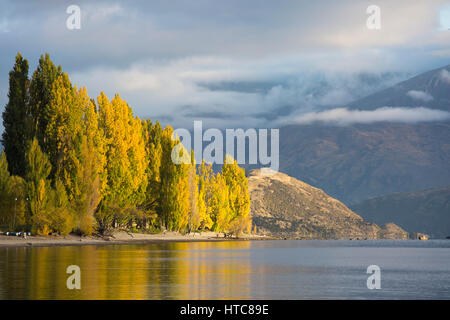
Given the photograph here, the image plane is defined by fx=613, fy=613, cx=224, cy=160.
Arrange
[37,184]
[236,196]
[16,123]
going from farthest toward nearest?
[236,196] → [16,123] → [37,184]

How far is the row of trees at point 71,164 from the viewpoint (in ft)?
248

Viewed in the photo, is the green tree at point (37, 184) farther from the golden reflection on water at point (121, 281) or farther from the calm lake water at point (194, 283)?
the calm lake water at point (194, 283)

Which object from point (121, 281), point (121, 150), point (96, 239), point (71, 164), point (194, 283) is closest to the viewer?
point (121, 281)

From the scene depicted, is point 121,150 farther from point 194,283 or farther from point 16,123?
point 194,283

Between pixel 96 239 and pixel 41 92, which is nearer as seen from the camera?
pixel 41 92

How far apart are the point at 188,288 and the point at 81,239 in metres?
56.2

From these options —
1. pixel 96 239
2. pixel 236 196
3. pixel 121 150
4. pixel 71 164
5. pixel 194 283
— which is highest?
pixel 121 150

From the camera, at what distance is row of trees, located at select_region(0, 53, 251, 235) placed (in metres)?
75.5

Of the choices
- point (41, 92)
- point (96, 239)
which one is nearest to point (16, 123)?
point (41, 92)

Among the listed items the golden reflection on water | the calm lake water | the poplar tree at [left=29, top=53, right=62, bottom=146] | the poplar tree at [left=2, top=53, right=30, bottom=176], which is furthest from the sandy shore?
the calm lake water

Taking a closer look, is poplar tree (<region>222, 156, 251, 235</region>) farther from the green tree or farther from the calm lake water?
the calm lake water

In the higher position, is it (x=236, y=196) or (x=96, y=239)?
(x=236, y=196)

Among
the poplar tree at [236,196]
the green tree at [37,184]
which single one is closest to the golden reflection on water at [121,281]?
the green tree at [37,184]

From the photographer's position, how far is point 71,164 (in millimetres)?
80625
